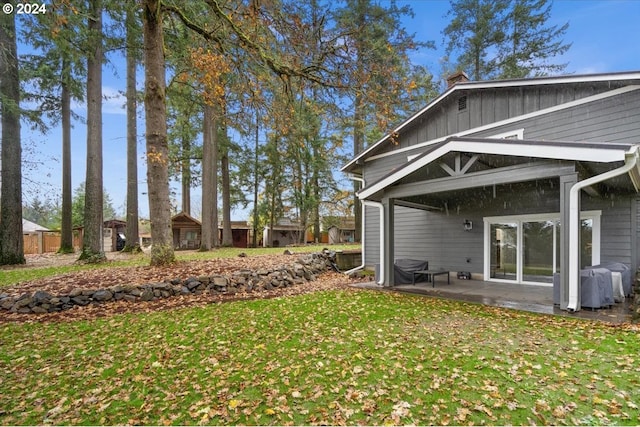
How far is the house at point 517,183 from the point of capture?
18.1 ft

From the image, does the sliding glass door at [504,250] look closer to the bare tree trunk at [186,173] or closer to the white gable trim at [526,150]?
A: the white gable trim at [526,150]

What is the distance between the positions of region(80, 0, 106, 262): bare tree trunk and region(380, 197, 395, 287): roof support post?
9.45m

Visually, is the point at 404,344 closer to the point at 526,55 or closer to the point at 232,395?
the point at 232,395

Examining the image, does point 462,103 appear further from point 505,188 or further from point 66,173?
point 66,173

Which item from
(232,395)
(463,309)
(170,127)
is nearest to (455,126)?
(463,309)

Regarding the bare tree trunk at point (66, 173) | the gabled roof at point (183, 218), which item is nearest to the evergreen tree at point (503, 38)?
the bare tree trunk at point (66, 173)

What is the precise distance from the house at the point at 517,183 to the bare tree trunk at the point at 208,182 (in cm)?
895

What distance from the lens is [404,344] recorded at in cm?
425

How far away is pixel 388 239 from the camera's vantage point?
8.23m

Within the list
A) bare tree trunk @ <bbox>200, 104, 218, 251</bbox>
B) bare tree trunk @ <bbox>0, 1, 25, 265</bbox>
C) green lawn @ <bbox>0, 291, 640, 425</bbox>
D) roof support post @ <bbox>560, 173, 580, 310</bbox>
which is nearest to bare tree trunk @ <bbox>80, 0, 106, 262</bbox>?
bare tree trunk @ <bbox>0, 1, 25, 265</bbox>

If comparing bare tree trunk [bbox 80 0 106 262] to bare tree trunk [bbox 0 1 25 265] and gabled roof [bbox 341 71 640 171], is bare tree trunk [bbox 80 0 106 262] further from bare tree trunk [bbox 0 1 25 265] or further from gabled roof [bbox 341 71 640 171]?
gabled roof [bbox 341 71 640 171]

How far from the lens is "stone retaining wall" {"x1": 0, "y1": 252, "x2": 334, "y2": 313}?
19.5 ft

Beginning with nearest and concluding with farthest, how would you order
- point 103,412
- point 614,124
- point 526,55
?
point 103,412 → point 614,124 → point 526,55

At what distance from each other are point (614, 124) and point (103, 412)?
32.9 feet
